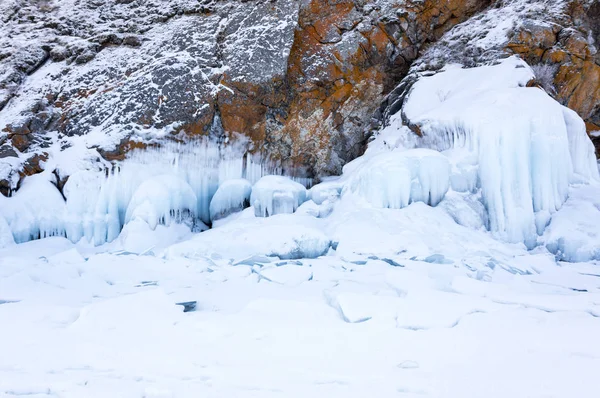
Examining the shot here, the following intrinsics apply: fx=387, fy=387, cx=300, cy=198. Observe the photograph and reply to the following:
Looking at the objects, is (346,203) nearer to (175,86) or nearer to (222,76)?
(222,76)

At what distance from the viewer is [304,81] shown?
9383mm

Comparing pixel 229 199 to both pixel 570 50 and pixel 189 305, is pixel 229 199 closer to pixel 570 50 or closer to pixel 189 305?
pixel 189 305

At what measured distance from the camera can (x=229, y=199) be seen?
28.3 ft

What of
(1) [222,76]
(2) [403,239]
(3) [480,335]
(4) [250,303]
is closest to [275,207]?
(2) [403,239]

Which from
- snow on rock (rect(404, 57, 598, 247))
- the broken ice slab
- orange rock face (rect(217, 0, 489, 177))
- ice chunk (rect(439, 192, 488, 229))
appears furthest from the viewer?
orange rock face (rect(217, 0, 489, 177))

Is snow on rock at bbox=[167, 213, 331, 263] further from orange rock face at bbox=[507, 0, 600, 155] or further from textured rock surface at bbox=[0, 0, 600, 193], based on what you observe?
orange rock face at bbox=[507, 0, 600, 155]

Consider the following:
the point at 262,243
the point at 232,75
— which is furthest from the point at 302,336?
the point at 232,75

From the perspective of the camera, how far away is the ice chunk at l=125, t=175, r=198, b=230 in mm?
7789

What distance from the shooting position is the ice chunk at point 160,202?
779 cm

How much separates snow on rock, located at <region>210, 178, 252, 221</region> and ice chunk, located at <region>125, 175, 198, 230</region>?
1.87 feet

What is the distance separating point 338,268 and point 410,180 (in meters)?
2.52

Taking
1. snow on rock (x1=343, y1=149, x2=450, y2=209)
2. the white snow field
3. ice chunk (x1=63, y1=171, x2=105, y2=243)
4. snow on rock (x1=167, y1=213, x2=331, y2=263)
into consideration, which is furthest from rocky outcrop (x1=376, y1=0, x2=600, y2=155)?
ice chunk (x1=63, y1=171, x2=105, y2=243)

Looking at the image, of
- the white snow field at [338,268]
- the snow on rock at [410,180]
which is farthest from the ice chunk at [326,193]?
the snow on rock at [410,180]

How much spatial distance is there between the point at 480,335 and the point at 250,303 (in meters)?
1.80
